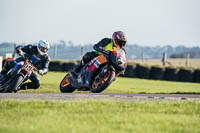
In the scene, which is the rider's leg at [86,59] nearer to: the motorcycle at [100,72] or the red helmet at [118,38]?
the motorcycle at [100,72]

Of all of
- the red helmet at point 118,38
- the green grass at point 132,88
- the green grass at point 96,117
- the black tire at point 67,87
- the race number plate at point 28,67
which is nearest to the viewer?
the green grass at point 96,117

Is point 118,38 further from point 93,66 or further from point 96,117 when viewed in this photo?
point 96,117

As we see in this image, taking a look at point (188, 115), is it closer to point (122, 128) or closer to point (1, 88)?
point (122, 128)

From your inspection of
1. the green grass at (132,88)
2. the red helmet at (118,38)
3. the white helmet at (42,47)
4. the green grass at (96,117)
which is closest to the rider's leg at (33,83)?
the white helmet at (42,47)

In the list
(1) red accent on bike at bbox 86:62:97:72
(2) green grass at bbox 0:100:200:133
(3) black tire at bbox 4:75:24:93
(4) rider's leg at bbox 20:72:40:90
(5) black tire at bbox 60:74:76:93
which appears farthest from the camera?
(4) rider's leg at bbox 20:72:40:90

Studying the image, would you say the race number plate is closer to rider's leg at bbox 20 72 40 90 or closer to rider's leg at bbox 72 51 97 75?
rider's leg at bbox 20 72 40 90

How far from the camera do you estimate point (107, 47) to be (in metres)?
12.8

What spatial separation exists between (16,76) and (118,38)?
3.04 m

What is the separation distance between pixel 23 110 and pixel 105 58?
495cm

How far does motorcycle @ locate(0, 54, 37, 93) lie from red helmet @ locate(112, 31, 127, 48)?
2.48m

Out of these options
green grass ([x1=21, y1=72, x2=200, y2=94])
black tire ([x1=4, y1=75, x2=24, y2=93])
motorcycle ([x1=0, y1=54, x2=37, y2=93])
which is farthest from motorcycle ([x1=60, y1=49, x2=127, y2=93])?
green grass ([x1=21, y1=72, x2=200, y2=94])

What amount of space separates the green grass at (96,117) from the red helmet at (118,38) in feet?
11.5

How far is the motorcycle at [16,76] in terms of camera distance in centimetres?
1284

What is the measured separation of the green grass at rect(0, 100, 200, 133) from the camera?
6391mm
